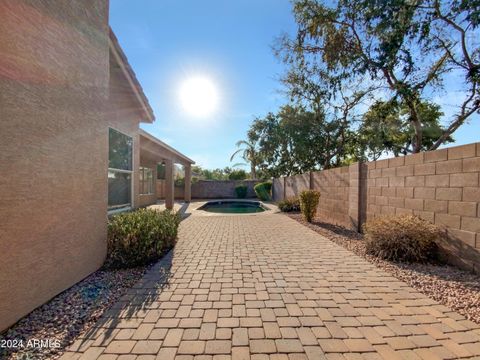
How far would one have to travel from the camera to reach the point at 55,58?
3.15 m

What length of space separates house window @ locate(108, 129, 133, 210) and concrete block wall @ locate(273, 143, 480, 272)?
6973mm

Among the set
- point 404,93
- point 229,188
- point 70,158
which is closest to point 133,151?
point 70,158

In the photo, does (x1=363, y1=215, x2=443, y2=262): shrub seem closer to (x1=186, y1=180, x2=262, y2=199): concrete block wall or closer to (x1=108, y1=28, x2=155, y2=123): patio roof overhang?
(x1=108, y1=28, x2=155, y2=123): patio roof overhang

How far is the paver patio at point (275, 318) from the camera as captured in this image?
87.7 inches

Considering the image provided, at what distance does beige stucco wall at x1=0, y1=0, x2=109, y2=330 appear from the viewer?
8.18 ft

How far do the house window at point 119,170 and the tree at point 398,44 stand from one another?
7.95 m

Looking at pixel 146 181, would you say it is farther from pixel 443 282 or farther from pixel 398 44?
pixel 443 282

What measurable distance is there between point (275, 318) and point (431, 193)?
4.06 meters

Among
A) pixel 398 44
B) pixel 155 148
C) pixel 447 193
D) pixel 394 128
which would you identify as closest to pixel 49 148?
pixel 447 193

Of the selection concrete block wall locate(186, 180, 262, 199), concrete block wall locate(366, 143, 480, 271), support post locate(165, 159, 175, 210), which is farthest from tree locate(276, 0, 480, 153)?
concrete block wall locate(186, 180, 262, 199)

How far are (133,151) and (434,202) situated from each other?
7.59 metres

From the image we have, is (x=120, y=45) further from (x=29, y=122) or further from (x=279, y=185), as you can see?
(x=279, y=185)

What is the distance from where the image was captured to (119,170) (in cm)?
630

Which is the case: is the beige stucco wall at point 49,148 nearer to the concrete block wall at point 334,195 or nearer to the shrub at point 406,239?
the shrub at point 406,239
